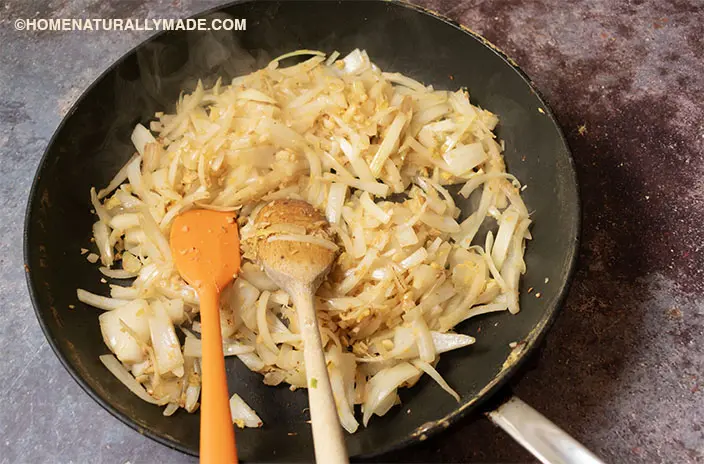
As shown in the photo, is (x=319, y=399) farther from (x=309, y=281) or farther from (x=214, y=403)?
(x=309, y=281)

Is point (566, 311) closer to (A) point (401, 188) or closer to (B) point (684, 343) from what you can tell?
(B) point (684, 343)

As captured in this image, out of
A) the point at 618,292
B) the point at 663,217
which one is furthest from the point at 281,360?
the point at 663,217

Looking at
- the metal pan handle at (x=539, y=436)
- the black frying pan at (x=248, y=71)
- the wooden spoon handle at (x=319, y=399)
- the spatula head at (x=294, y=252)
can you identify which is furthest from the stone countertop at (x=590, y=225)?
the spatula head at (x=294, y=252)

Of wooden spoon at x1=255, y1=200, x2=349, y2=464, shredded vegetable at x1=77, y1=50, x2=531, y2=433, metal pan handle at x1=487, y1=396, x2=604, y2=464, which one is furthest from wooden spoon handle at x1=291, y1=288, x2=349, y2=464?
metal pan handle at x1=487, y1=396, x2=604, y2=464

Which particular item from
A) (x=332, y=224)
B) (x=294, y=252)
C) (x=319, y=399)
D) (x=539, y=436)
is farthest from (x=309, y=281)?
(x=539, y=436)

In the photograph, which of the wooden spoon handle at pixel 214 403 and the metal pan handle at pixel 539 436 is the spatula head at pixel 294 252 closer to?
the wooden spoon handle at pixel 214 403

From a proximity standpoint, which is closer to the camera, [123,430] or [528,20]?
[123,430]

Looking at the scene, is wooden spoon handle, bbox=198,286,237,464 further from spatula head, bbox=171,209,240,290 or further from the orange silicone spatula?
spatula head, bbox=171,209,240,290
